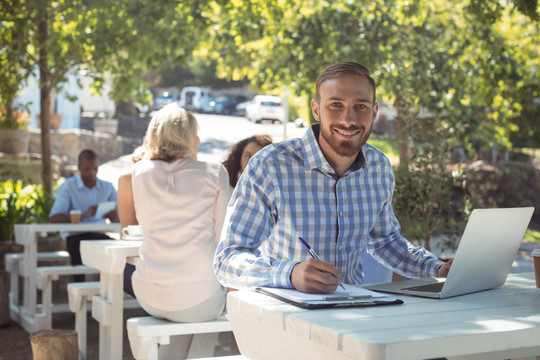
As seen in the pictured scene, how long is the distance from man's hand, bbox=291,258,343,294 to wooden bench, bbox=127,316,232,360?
1763 millimetres

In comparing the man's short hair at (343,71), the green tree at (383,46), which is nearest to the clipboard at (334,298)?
the man's short hair at (343,71)

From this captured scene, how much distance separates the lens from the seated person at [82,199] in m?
6.70

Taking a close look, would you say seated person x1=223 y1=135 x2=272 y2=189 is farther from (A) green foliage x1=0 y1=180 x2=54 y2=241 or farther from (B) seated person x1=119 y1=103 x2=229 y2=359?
(A) green foliage x1=0 y1=180 x2=54 y2=241

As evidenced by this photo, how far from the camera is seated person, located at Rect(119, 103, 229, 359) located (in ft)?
12.4

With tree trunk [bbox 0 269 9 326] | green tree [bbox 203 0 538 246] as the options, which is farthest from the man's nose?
green tree [bbox 203 0 538 246]

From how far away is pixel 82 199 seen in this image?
22.7ft

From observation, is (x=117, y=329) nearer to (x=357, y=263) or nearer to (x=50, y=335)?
(x=50, y=335)

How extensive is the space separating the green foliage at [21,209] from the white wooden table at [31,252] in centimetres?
170

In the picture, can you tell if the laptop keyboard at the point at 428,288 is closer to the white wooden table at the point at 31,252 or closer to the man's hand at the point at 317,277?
the man's hand at the point at 317,277

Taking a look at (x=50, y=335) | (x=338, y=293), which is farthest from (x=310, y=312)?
(x=50, y=335)

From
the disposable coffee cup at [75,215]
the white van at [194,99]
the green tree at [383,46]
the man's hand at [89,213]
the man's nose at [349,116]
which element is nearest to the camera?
the man's nose at [349,116]

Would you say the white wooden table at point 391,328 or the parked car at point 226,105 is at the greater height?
the parked car at point 226,105

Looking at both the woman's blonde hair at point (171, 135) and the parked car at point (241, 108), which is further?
the parked car at point (241, 108)

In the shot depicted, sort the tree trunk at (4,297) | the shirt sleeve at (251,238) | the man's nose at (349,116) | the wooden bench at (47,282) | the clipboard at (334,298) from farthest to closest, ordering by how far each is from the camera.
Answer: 1. the tree trunk at (4,297)
2. the wooden bench at (47,282)
3. the man's nose at (349,116)
4. the shirt sleeve at (251,238)
5. the clipboard at (334,298)
